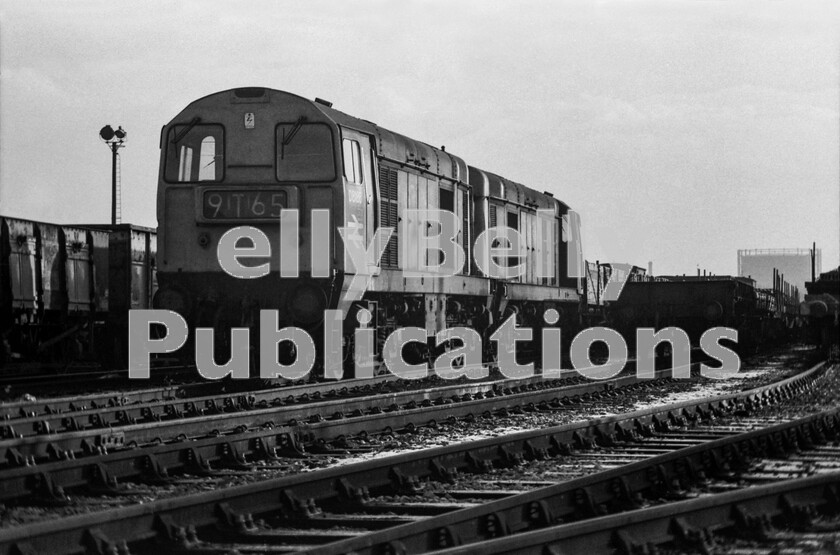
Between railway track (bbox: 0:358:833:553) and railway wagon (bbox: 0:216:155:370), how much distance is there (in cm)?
1277

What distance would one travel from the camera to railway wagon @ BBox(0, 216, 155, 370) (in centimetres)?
1919

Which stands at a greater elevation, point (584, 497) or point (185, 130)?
point (185, 130)

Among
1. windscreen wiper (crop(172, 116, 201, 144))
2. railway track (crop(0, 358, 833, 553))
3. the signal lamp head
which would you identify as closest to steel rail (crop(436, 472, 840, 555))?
railway track (crop(0, 358, 833, 553))

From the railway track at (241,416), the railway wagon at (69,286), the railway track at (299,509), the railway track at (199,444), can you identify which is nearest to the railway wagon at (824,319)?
the railway track at (241,416)

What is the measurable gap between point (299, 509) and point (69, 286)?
15296 mm

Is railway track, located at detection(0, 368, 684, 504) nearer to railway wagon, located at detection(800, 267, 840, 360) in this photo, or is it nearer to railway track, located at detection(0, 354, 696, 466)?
railway track, located at detection(0, 354, 696, 466)

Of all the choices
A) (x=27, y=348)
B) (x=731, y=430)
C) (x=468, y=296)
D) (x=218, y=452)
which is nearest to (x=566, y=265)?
(x=468, y=296)

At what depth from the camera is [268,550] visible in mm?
5426

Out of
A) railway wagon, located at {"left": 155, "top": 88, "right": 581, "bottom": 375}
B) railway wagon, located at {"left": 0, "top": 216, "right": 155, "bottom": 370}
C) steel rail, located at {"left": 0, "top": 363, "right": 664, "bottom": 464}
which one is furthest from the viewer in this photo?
railway wagon, located at {"left": 0, "top": 216, "right": 155, "bottom": 370}

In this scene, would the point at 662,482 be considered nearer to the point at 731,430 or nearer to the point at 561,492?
the point at 561,492

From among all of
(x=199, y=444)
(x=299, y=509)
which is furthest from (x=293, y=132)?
(x=299, y=509)

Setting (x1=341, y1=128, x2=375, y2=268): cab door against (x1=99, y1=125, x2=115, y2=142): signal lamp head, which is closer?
(x1=341, y1=128, x2=375, y2=268): cab door

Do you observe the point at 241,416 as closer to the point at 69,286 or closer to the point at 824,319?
the point at 69,286

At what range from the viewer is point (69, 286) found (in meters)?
20.5
